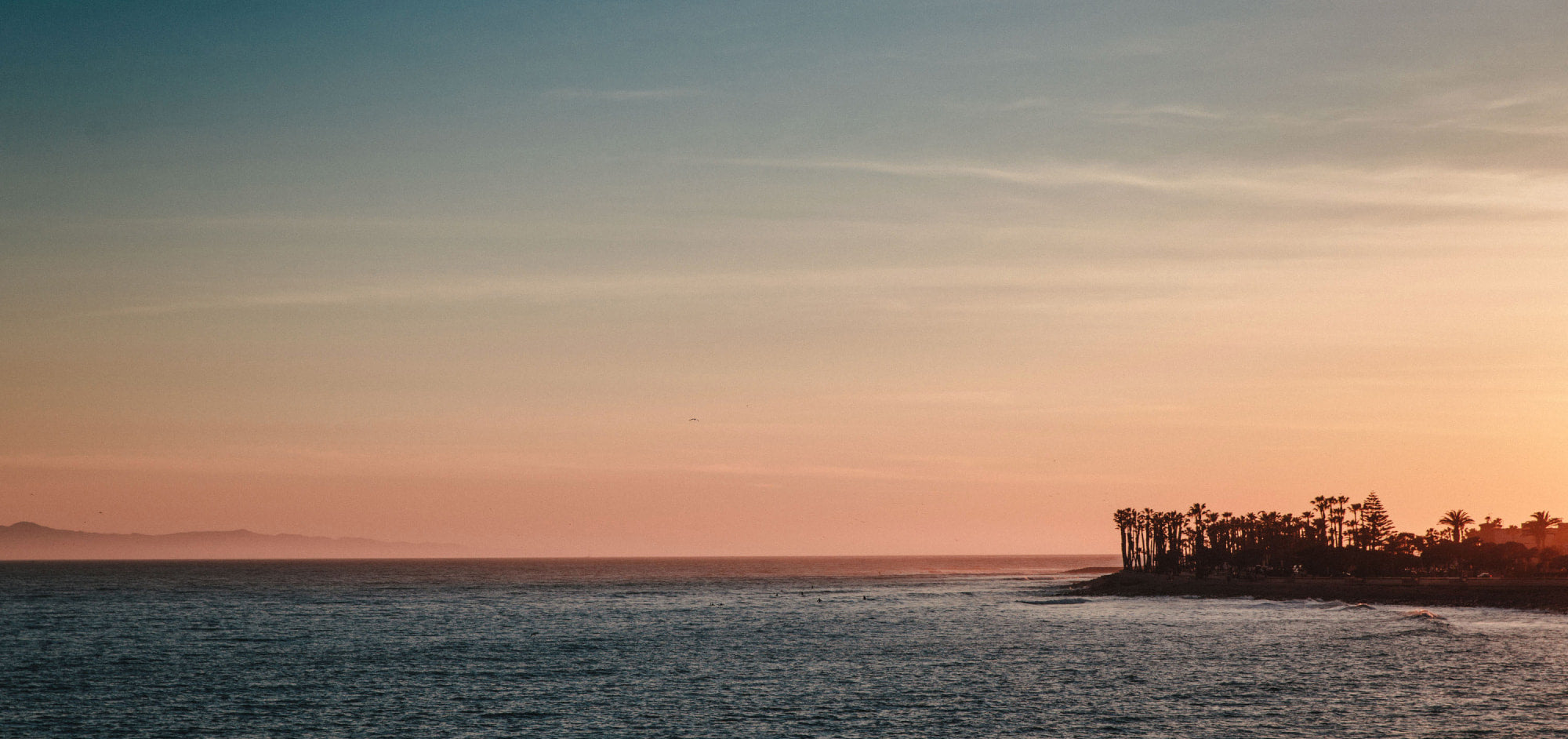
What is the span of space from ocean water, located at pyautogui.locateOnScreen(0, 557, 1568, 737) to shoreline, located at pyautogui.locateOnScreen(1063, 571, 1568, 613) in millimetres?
9540

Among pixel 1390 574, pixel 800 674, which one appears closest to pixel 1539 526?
pixel 1390 574

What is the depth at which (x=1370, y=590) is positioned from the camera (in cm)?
14175

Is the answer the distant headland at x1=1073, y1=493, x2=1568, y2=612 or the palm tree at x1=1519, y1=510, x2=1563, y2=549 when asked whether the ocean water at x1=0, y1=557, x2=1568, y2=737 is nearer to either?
the distant headland at x1=1073, y1=493, x2=1568, y2=612

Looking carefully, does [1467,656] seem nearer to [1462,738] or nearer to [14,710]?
[1462,738]

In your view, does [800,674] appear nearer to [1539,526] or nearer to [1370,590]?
[1370,590]

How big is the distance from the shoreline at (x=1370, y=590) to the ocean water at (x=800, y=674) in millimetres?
9540

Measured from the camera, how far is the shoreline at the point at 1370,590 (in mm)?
121500

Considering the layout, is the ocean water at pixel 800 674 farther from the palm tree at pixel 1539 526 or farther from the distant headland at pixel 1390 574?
the palm tree at pixel 1539 526

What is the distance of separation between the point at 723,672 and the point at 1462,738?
133 ft

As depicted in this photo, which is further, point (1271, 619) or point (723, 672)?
point (1271, 619)

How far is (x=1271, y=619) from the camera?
106 metres

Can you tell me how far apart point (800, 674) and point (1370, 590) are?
10191 centimetres

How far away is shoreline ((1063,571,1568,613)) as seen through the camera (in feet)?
399

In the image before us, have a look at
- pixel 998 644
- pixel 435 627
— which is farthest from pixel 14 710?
pixel 998 644
